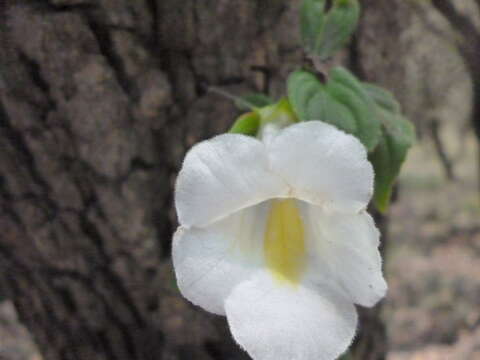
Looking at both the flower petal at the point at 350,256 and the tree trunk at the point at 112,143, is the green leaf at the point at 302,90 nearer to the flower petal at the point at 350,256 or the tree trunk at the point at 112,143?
the flower petal at the point at 350,256

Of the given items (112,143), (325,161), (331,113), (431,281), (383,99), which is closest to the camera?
(325,161)

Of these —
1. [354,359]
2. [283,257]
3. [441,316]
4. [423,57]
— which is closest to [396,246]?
[441,316]

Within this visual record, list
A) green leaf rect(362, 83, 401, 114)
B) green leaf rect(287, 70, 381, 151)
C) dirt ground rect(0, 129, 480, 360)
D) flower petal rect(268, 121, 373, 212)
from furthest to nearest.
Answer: dirt ground rect(0, 129, 480, 360) < green leaf rect(362, 83, 401, 114) < green leaf rect(287, 70, 381, 151) < flower petal rect(268, 121, 373, 212)

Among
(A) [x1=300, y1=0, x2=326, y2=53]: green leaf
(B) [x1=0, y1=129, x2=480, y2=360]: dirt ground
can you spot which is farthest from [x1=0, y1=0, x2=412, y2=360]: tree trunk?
(B) [x1=0, y1=129, x2=480, y2=360]: dirt ground

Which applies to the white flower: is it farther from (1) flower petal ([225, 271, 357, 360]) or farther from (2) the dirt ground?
(2) the dirt ground

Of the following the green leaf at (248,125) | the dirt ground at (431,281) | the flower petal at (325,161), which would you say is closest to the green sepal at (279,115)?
the green leaf at (248,125)

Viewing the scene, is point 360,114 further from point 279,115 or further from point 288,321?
point 288,321

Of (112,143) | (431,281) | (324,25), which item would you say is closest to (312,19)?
(324,25)
